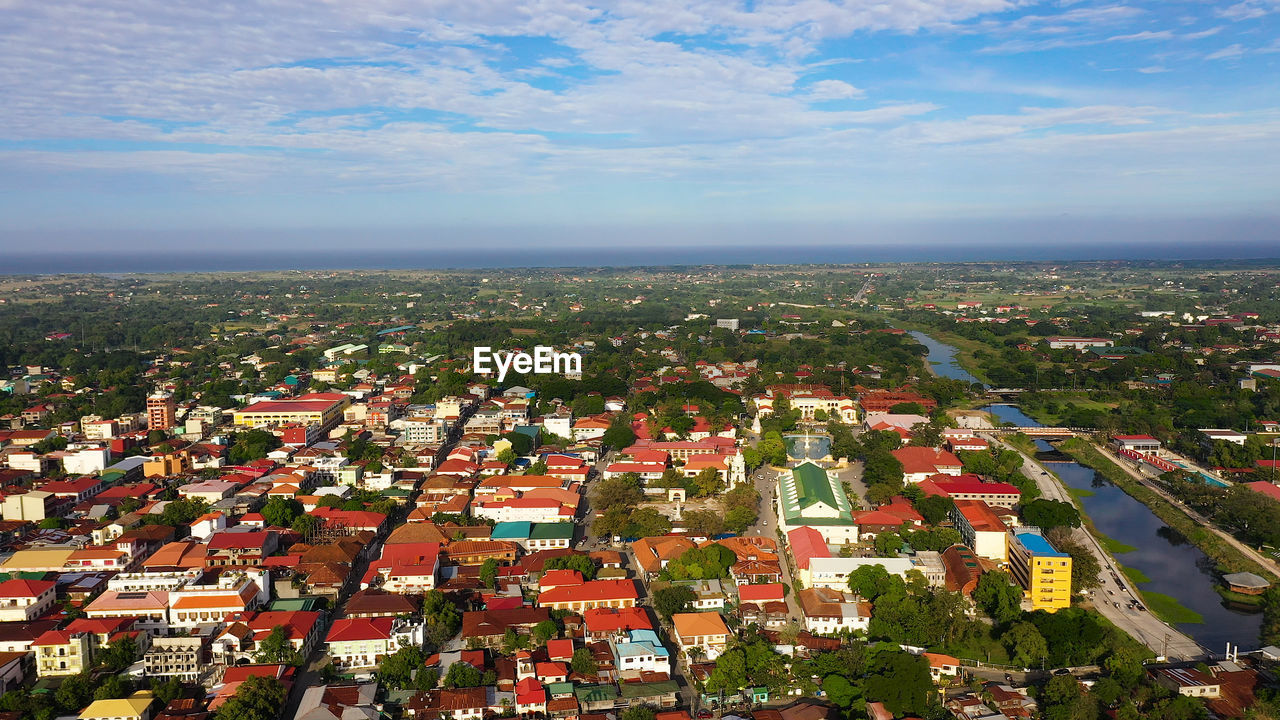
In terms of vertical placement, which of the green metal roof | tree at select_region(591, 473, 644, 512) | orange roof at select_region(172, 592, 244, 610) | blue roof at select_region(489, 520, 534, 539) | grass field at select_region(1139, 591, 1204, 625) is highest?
tree at select_region(591, 473, 644, 512)

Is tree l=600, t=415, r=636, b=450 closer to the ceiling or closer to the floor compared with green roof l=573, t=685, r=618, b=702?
closer to the ceiling

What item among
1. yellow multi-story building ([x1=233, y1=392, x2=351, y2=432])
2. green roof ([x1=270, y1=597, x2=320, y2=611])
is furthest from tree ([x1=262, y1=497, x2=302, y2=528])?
yellow multi-story building ([x1=233, y1=392, x2=351, y2=432])

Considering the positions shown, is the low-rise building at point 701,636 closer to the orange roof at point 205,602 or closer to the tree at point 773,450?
the orange roof at point 205,602

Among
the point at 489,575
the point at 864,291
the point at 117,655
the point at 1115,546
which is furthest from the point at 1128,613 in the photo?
the point at 864,291

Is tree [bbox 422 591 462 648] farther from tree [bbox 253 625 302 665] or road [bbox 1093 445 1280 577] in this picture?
road [bbox 1093 445 1280 577]

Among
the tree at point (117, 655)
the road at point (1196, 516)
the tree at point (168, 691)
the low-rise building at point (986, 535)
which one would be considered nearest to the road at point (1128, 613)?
the low-rise building at point (986, 535)

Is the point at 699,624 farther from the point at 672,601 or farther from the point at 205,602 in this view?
the point at 205,602
